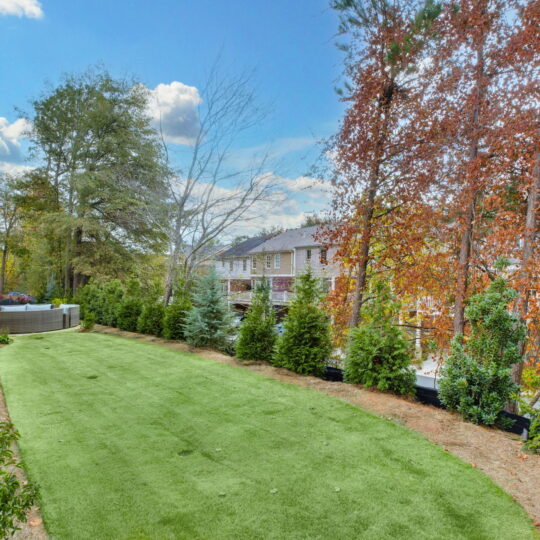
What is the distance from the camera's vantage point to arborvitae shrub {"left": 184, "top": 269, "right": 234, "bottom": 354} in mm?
8898

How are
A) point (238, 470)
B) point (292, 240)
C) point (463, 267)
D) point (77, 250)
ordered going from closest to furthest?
point (238, 470)
point (463, 267)
point (77, 250)
point (292, 240)

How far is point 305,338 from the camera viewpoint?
22.1 feet

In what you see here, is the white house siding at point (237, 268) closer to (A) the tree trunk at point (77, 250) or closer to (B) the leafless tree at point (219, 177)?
(A) the tree trunk at point (77, 250)

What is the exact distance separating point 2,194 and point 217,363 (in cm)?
2623

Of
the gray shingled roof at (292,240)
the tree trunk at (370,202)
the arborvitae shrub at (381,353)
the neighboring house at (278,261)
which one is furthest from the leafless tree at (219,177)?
the gray shingled roof at (292,240)

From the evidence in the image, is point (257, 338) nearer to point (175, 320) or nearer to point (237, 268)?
point (175, 320)

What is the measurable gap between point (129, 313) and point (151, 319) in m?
1.68

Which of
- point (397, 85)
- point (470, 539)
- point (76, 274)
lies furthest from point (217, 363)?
point (76, 274)

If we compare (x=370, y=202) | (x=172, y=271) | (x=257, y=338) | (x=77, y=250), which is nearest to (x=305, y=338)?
(x=257, y=338)

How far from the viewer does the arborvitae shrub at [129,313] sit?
11.8m

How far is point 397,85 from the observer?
7.24 metres

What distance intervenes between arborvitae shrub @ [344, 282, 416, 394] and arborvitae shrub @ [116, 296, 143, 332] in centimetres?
807

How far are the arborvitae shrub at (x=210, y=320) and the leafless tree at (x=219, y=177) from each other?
229 centimetres

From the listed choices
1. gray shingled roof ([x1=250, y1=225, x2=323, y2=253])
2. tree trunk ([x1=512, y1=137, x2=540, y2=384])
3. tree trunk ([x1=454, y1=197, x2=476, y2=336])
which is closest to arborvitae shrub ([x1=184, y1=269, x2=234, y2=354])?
tree trunk ([x1=454, y1=197, x2=476, y2=336])
